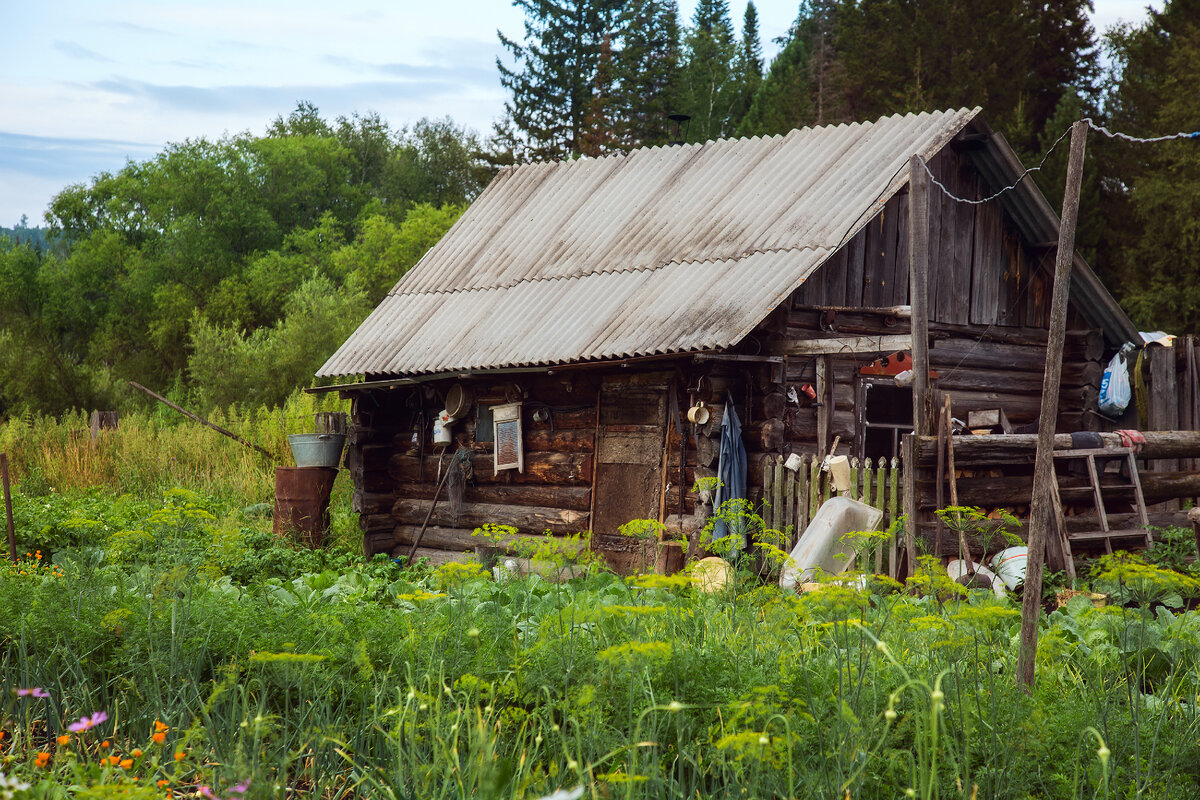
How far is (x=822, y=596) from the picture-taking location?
13.9 ft

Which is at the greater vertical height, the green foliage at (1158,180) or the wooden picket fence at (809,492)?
the green foliage at (1158,180)

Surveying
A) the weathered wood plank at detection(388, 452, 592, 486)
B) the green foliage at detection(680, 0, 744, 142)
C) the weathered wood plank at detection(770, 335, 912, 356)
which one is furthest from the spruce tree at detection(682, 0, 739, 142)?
the weathered wood plank at detection(770, 335, 912, 356)

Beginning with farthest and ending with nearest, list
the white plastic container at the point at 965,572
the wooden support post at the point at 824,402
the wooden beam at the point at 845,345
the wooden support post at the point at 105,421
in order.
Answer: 1. the wooden support post at the point at 105,421
2. the wooden support post at the point at 824,402
3. the wooden beam at the point at 845,345
4. the white plastic container at the point at 965,572

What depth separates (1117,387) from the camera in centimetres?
1358

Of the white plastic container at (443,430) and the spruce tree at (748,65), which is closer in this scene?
the white plastic container at (443,430)

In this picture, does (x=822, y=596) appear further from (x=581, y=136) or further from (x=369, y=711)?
(x=581, y=136)

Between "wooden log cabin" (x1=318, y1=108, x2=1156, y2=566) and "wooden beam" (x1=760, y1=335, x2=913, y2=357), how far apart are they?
0.03 meters

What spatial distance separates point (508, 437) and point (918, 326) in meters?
5.51

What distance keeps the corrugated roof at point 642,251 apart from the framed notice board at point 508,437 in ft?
2.87

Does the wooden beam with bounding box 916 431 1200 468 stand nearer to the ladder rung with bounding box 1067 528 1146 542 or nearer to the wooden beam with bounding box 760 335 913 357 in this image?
the ladder rung with bounding box 1067 528 1146 542

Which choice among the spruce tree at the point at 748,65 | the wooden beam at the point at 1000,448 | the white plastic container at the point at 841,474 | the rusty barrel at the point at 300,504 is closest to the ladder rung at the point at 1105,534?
the wooden beam at the point at 1000,448

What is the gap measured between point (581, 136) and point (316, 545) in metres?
24.6

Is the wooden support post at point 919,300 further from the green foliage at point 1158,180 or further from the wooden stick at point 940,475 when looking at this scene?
the green foliage at point 1158,180

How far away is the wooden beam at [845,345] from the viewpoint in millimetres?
9984
